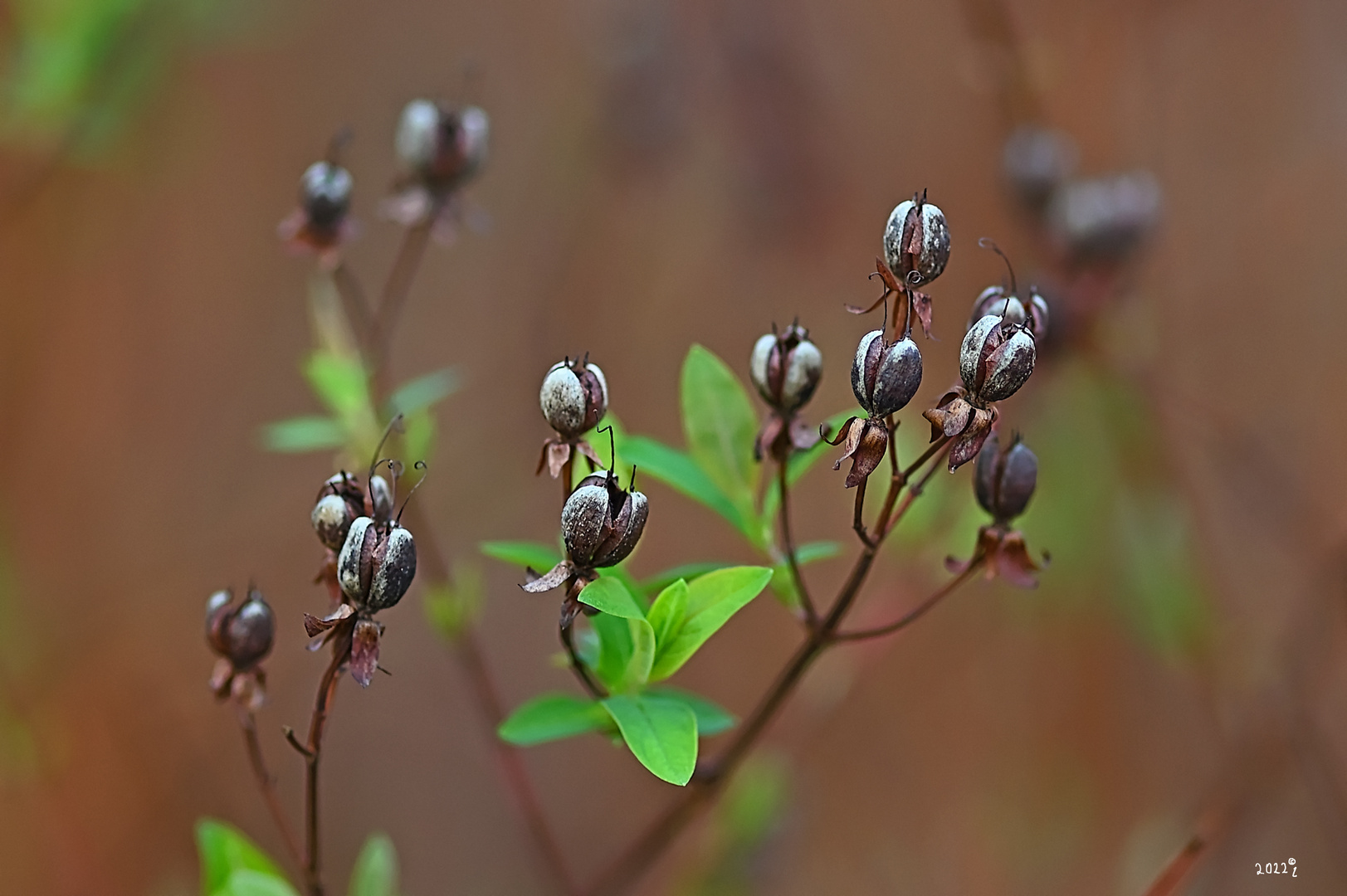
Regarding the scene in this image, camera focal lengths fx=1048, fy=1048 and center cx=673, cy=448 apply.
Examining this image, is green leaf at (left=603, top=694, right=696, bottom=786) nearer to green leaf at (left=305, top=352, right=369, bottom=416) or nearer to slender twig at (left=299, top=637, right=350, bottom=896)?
slender twig at (left=299, top=637, right=350, bottom=896)

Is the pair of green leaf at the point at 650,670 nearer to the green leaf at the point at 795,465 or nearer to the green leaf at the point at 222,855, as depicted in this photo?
the green leaf at the point at 795,465

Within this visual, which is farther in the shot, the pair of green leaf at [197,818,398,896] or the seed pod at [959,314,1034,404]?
the pair of green leaf at [197,818,398,896]

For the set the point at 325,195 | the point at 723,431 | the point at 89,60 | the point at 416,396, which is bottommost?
the point at 723,431

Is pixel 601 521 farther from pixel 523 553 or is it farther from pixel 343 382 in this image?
pixel 343 382

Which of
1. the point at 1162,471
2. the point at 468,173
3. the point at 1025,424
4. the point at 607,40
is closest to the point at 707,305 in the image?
the point at 607,40

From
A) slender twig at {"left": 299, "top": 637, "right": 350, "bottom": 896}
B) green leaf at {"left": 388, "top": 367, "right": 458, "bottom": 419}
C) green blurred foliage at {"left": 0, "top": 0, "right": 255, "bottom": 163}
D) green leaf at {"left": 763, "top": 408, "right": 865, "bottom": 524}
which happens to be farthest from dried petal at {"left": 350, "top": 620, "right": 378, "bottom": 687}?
green blurred foliage at {"left": 0, "top": 0, "right": 255, "bottom": 163}

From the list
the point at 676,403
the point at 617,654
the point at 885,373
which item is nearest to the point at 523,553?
the point at 617,654

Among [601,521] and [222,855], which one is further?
[222,855]

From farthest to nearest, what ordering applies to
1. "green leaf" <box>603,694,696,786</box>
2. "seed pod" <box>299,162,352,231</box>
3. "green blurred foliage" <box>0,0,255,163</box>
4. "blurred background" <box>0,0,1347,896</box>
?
"blurred background" <box>0,0,1347,896</box>
"green blurred foliage" <box>0,0,255,163</box>
"seed pod" <box>299,162,352,231</box>
"green leaf" <box>603,694,696,786</box>

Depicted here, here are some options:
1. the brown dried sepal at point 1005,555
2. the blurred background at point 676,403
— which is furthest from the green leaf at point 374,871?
the blurred background at point 676,403
